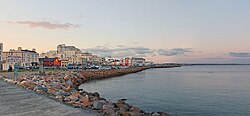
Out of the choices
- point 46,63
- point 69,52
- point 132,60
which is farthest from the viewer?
point 132,60

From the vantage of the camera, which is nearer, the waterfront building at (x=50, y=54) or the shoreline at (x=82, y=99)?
the shoreline at (x=82, y=99)

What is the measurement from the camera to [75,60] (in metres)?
135

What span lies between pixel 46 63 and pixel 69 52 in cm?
7100

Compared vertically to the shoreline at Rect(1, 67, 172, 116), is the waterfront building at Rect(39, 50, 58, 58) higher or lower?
higher

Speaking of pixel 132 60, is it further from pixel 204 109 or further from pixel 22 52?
pixel 204 109

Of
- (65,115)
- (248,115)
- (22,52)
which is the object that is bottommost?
(248,115)

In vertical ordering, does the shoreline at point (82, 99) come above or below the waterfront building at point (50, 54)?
below

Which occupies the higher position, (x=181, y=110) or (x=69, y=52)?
(x=69, y=52)

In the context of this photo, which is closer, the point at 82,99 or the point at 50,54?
the point at 82,99

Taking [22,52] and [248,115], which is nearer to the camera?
[248,115]

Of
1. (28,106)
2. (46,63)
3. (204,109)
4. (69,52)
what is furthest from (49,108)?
(69,52)

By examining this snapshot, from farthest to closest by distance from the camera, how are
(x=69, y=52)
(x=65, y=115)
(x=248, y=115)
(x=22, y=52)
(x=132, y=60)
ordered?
(x=132, y=60), (x=69, y=52), (x=22, y=52), (x=248, y=115), (x=65, y=115)

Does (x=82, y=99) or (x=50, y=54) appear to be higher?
(x=50, y=54)

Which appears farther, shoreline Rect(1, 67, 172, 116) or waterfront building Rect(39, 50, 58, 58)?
waterfront building Rect(39, 50, 58, 58)
